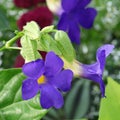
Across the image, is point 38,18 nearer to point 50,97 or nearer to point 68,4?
point 68,4

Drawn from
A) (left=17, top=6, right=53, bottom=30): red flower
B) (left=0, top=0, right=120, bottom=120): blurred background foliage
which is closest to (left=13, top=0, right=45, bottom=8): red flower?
(left=0, top=0, right=120, bottom=120): blurred background foliage

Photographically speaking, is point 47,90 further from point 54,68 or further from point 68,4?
point 68,4

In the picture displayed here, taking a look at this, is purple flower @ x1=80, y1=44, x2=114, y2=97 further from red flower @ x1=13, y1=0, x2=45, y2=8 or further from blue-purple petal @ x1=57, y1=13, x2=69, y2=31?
red flower @ x1=13, y1=0, x2=45, y2=8

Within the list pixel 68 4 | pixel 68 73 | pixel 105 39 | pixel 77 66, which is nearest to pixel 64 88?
pixel 68 73

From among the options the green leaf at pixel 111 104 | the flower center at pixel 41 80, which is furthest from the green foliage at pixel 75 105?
the flower center at pixel 41 80

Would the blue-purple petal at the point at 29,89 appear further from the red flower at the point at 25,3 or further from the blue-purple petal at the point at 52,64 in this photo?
the red flower at the point at 25,3

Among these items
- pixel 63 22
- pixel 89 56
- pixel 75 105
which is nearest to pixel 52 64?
pixel 63 22
